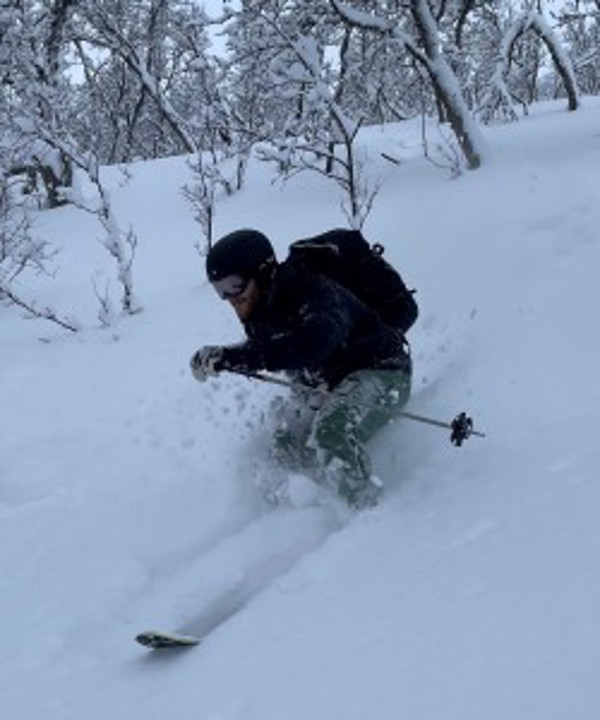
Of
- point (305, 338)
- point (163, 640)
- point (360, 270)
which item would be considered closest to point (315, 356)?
point (305, 338)

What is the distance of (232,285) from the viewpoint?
13.0 ft

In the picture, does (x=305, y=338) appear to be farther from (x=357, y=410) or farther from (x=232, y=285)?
(x=357, y=410)

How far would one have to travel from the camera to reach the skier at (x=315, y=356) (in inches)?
152

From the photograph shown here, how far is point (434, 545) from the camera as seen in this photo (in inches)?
136

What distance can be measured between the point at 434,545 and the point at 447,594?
21.7 inches

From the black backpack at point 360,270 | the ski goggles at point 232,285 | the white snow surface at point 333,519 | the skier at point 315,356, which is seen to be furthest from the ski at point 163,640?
the black backpack at point 360,270

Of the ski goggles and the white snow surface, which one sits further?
the ski goggles

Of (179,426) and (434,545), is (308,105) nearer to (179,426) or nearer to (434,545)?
(179,426)

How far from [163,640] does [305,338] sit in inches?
53.3

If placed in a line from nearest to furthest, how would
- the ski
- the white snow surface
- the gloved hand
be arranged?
the white snow surface < the ski < the gloved hand

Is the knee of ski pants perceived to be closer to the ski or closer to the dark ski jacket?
the dark ski jacket

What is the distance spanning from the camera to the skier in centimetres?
387

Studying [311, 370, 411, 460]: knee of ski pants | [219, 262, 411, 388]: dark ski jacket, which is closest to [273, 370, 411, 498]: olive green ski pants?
[311, 370, 411, 460]: knee of ski pants

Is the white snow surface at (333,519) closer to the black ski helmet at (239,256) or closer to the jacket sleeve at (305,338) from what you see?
the jacket sleeve at (305,338)
